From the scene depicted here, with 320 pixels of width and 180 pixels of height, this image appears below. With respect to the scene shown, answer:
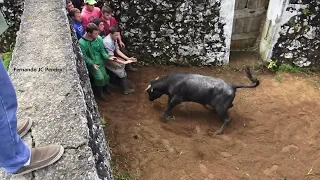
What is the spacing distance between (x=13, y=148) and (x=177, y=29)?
480 cm

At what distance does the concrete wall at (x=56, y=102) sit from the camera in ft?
8.35

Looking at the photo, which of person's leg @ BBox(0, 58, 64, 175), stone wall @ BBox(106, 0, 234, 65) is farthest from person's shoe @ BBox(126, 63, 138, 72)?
person's leg @ BBox(0, 58, 64, 175)

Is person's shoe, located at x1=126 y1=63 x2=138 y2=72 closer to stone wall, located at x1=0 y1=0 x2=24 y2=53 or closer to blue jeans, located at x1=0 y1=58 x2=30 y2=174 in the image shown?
stone wall, located at x1=0 y1=0 x2=24 y2=53

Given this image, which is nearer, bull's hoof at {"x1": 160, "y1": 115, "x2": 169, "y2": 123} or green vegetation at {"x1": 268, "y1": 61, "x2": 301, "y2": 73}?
bull's hoof at {"x1": 160, "y1": 115, "x2": 169, "y2": 123}

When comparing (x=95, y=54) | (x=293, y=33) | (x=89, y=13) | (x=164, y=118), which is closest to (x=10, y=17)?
(x=89, y=13)

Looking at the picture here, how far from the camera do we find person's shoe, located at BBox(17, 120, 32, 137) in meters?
2.73

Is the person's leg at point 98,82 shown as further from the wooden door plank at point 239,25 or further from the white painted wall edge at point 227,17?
the wooden door plank at point 239,25

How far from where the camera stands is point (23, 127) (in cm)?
276

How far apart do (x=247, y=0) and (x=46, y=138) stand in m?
5.10

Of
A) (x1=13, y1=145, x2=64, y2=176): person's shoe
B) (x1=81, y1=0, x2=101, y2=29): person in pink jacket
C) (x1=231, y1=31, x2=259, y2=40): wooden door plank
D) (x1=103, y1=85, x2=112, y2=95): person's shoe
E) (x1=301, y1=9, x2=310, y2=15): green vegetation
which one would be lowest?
(x1=103, y1=85, x2=112, y2=95): person's shoe

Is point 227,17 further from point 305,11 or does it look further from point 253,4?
point 305,11

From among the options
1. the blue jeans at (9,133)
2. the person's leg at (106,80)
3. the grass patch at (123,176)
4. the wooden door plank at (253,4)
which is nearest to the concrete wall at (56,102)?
the blue jeans at (9,133)

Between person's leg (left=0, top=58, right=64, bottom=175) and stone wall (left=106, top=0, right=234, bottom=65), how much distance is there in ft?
14.1

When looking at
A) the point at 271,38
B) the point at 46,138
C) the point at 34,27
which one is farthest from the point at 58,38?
the point at 271,38
